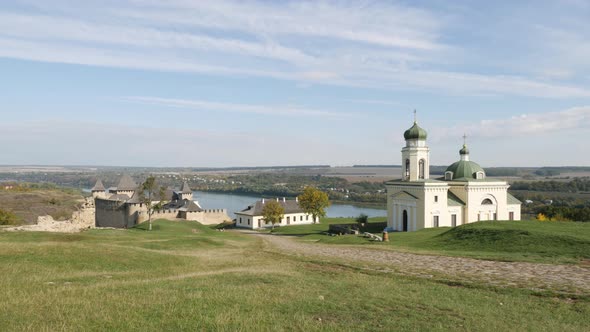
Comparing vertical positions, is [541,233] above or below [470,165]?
below

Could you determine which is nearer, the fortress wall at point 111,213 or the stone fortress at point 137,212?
the stone fortress at point 137,212

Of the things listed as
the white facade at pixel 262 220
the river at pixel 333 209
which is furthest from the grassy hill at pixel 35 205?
the river at pixel 333 209

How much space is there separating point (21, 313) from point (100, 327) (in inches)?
66.4

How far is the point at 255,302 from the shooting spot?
916 centimetres

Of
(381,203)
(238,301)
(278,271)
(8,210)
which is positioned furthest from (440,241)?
(381,203)

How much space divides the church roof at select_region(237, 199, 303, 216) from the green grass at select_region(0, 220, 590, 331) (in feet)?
152

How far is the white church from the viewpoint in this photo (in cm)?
4116

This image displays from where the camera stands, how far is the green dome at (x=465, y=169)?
148ft

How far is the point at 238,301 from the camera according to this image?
363 inches

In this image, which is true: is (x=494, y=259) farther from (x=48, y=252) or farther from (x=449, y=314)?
(x=48, y=252)

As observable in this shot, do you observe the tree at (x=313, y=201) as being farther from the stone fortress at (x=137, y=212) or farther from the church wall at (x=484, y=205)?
the church wall at (x=484, y=205)

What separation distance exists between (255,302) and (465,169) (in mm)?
40459

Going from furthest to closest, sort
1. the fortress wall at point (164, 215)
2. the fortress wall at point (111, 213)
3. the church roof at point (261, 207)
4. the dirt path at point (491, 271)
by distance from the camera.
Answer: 1. the church roof at point (261, 207)
2. the fortress wall at point (111, 213)
3. the fortress wall at point (164, 215)
4. the dirt path at point (491, 271)

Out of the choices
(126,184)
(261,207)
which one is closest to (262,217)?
(261,207)
